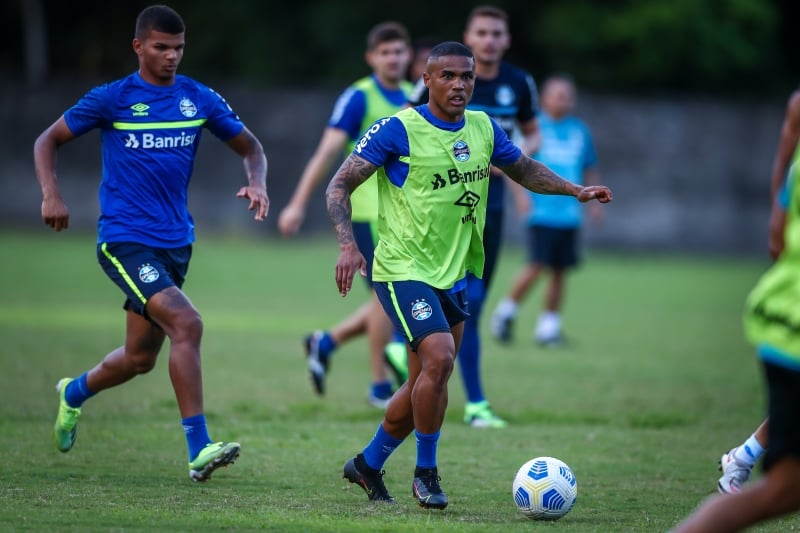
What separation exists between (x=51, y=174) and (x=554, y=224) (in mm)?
8509

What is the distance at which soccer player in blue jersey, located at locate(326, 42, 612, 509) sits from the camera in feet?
20.6

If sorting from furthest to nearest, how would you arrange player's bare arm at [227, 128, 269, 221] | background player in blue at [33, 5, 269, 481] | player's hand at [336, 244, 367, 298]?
player's bare arm at [227, 128, 269, 221] < background player in blue at [33, 5, 269, 481] < player's hand at [336, 244, 367, 298]

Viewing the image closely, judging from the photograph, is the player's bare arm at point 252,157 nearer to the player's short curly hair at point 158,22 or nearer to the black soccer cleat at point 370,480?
the player's short curly hair at point 158,22

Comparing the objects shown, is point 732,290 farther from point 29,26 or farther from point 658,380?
point 29,26

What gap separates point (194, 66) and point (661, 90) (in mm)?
12887

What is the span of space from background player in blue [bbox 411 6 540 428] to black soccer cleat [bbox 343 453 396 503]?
100 inches

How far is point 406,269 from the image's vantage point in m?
6.37

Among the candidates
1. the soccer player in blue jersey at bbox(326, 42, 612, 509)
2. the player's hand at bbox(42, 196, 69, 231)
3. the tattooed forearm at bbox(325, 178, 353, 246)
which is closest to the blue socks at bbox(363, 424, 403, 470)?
the soccer player in blue jersey at bbox(326, 42, 612, 509)

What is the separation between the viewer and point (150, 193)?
7145 mm

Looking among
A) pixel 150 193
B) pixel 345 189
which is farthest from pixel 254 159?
pixel 345 189

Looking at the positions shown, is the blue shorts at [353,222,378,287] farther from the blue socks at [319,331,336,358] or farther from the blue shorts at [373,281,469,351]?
the blue shorts at [373,281,469,351]

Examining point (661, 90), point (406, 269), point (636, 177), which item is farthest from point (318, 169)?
point (661, 90)

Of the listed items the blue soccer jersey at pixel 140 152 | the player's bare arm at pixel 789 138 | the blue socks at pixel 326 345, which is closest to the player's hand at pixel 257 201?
the blue soccer jersey at pixel 140 152

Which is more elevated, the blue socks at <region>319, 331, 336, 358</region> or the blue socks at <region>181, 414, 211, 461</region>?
the blue socks at <region>181, 414, 211, 461</region>
